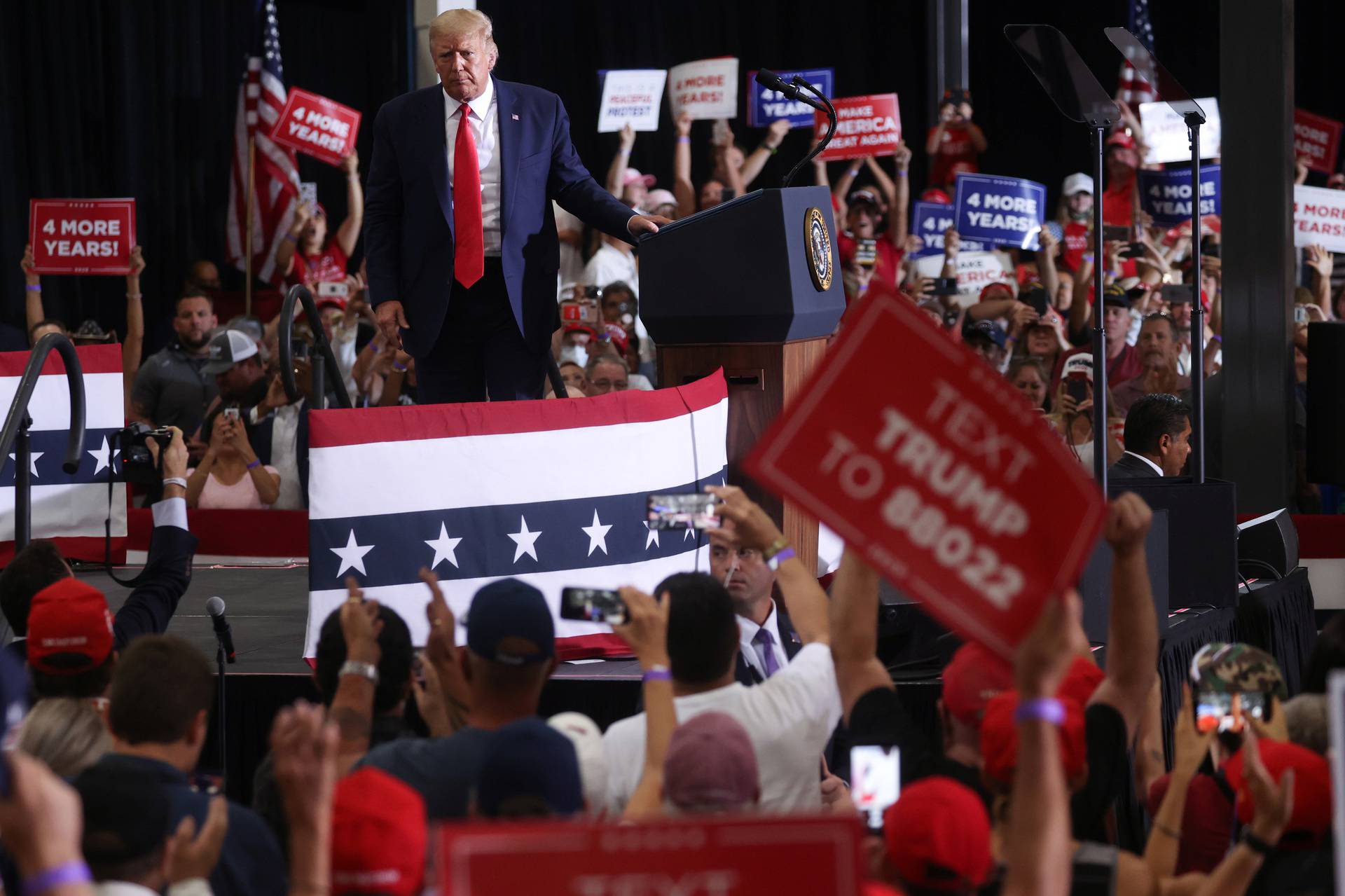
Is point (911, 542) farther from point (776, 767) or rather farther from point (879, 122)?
point (879, 122)

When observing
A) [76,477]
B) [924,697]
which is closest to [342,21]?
[76,477]

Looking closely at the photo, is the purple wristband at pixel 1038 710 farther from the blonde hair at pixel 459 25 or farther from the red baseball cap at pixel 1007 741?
the blonde hair at pixel 459 25

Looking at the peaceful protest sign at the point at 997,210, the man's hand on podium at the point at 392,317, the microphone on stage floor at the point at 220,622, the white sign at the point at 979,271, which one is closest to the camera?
the microphone on stage floor at the point at 220,622

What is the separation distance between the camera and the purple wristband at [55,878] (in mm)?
1466

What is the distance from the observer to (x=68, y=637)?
2672 mm

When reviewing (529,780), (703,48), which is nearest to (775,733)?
(529,780)

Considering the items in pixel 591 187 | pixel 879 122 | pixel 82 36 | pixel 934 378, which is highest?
pixel 82 36

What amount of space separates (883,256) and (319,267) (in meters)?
3.19

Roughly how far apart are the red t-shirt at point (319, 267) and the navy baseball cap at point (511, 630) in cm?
662

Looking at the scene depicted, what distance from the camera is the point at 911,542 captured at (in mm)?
1744

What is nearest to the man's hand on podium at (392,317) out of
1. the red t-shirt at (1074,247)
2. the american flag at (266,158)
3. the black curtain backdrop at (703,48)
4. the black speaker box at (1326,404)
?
the black speaker box at (1326,404)

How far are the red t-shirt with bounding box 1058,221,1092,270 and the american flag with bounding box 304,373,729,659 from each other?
19.2 feet

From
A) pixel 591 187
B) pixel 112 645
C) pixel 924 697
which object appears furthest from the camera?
pixel 591 187

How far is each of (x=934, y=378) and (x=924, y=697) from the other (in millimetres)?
2055
